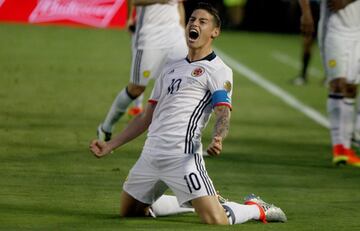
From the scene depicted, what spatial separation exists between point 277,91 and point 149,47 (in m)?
7.59

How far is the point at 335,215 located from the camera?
33.4 ft

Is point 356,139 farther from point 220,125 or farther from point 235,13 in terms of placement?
point 235,13

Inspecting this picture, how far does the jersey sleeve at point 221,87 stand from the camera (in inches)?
365

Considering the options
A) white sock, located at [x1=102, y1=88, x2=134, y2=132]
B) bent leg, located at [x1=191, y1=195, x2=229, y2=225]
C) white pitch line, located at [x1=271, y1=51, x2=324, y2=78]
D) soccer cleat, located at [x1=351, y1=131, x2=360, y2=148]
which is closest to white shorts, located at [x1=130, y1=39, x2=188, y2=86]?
white sock, located at [x1=102, y1=88, x2=134, y2=132]

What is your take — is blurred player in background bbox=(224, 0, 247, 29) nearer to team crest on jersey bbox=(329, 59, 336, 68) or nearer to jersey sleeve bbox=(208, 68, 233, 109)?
team crest on jersey bbox=(329, 59, 336, 68)

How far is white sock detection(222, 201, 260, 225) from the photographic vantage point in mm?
9344

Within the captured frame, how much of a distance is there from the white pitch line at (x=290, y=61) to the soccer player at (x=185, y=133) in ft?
53.3

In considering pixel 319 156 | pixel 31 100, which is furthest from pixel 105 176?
pixel 31 100

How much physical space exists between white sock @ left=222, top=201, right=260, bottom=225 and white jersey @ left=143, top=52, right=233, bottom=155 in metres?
0.49

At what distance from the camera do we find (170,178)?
9375 millimetres

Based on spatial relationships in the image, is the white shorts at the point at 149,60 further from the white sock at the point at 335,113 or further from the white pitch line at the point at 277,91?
the white pitch line at the point at 277,91

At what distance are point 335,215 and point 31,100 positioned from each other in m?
9.01

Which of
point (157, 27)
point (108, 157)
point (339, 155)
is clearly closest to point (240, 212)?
point (108, 157)

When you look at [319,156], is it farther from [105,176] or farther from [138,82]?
[105,176]
